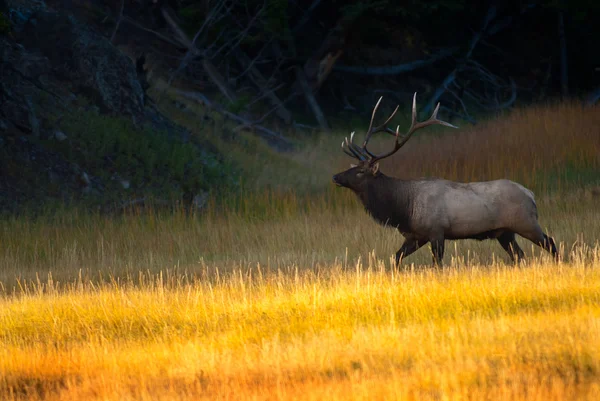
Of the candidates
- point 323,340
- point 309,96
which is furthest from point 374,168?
point 309,96

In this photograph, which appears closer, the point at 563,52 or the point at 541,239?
the point at 541,239

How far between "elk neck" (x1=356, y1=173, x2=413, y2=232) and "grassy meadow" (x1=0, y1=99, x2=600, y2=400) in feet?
2.53

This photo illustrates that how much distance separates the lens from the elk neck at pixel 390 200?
1176 centimetres

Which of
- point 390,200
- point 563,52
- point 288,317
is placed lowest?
point 288,317

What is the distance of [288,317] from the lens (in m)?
8.72

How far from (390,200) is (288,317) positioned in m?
3.56

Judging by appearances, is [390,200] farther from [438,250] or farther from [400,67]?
[400,67]

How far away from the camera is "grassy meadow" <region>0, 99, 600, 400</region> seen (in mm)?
6543

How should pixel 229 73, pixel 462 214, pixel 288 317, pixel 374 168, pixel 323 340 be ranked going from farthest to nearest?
pixel 229 73 → pixel 374 168 → pixel 462 214 → pixel 288 317 → pixel 323 340

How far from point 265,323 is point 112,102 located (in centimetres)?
1533

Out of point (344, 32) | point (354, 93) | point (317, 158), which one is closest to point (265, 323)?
point (317, 158)

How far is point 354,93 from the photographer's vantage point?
123 feet

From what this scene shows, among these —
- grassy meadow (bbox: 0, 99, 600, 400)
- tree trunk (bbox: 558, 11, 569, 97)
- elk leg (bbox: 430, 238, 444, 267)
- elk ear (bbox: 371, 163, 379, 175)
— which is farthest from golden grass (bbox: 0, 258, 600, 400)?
tree trunk (bbox: 558, 11, 569, 97)

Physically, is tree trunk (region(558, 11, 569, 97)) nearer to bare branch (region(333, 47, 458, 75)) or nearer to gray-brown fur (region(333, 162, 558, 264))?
bare branch (region(333, 47, 458, 75))
